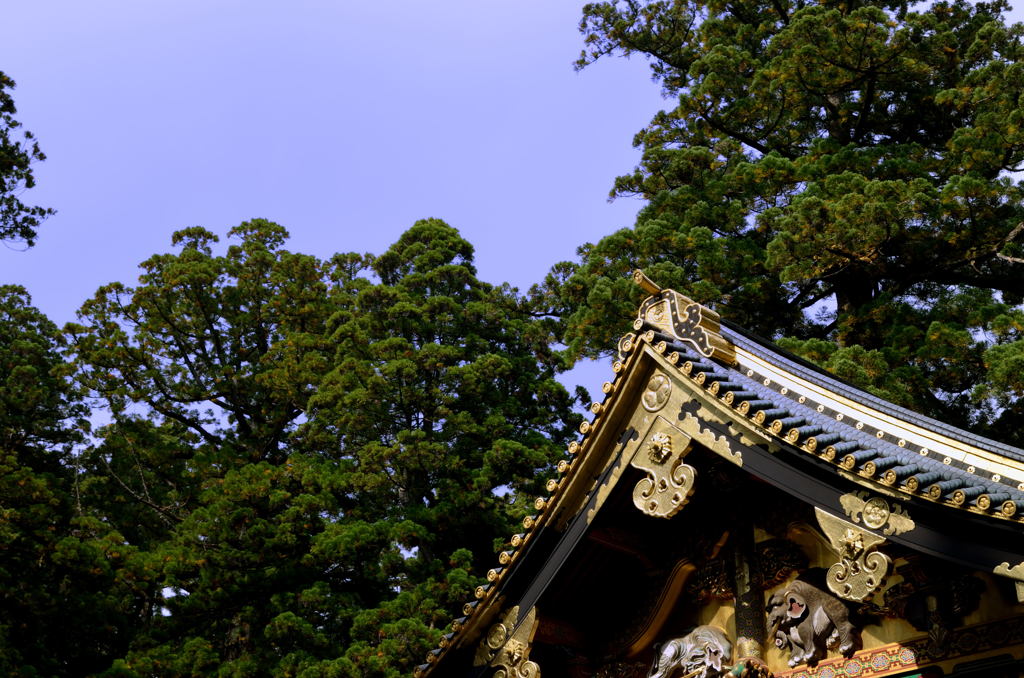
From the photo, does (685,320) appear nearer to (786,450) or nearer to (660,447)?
(660,447)

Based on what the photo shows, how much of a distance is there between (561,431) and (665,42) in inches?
320

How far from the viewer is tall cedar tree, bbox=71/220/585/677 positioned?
17.0 m

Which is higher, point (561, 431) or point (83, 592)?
point (561, 431)

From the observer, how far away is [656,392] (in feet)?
23.5

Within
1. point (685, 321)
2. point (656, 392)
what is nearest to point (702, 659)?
point (656, 392)

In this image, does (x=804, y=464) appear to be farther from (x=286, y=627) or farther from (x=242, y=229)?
(x=242, y=229)

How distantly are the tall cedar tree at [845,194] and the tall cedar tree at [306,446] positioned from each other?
237 cm

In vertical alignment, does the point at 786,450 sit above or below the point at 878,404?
below

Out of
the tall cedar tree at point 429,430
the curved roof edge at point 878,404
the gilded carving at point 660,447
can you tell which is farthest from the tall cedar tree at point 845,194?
the gilded carving at point 660,447

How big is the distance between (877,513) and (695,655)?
179 cm

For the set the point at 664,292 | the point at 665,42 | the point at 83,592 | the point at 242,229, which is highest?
the point at 665,42

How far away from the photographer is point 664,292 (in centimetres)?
773

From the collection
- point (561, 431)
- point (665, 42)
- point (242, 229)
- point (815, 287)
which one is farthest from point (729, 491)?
point (242, 229)

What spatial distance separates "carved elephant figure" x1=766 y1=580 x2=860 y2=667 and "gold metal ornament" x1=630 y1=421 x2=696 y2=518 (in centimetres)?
87
